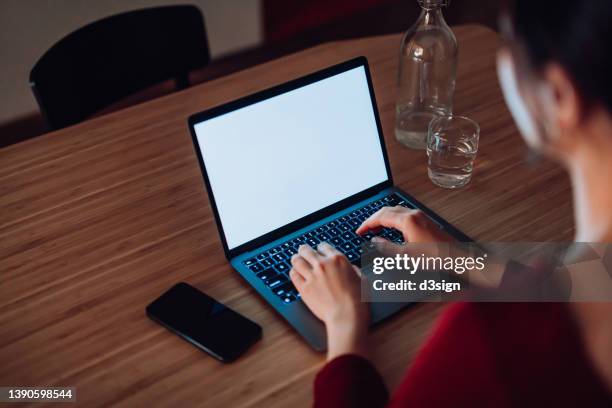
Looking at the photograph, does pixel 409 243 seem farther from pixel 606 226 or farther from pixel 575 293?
pixel 606 226

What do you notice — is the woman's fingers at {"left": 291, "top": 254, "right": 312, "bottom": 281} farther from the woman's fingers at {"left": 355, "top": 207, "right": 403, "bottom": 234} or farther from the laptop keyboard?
the woman's fingers at {"left": 355, "top": 207, "right": 403, "bottom": 234}

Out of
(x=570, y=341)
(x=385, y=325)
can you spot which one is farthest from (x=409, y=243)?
(x=570, y=341)

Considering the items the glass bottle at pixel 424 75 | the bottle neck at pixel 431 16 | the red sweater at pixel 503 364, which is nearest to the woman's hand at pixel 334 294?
the red sweater at pixel 503 364

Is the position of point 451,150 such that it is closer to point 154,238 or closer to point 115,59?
point 154,238

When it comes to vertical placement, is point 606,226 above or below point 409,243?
above

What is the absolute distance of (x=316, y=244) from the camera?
1.06 meters

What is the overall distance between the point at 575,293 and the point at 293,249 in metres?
0.43

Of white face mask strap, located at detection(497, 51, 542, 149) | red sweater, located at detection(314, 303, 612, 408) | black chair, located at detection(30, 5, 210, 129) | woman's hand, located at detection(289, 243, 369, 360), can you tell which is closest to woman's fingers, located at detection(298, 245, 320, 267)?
woman's hand, located at detection(289, 243, 369, 360)

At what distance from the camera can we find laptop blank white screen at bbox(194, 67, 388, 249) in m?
1.01

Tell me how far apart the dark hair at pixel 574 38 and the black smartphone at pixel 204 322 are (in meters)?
0.56

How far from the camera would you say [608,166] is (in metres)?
0.60

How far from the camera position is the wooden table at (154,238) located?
2.90 ft

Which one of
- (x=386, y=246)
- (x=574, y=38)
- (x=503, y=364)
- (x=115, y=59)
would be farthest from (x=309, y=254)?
(x=115, y=59)

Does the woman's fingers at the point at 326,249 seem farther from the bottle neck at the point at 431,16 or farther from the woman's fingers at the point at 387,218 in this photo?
the bottle neck at the point at 431,16
